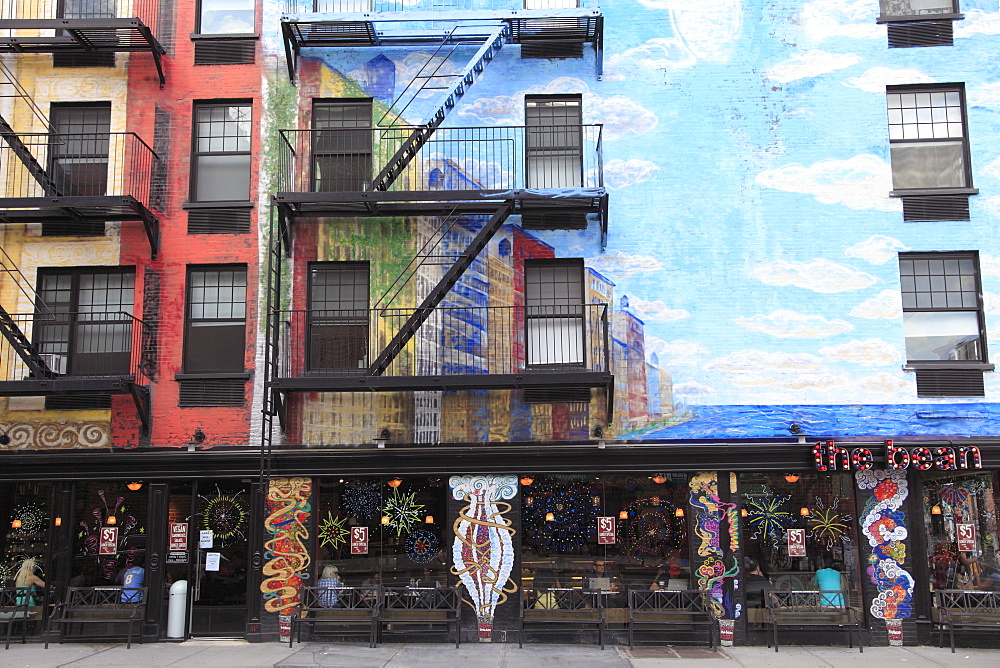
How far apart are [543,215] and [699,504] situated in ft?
18.7

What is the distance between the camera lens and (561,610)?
44.0 feet

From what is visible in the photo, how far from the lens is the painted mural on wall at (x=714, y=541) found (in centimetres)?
1345

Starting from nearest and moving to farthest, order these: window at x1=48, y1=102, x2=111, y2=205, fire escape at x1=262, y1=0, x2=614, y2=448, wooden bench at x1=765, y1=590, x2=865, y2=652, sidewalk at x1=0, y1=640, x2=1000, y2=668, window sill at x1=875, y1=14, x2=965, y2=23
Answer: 1. sidewalk at x1=0, y1=640, x2=1000, y2=668
2. wooden bench at x1=765, y1=590, x2=865, y2=652
3. fire escape at x1=262, y1=0, x2=614, y2=448
4. window sill at x1=875, y1=14, x2=965, y2=23
5. window at x1=48, y1=102, x2=111, y2=205

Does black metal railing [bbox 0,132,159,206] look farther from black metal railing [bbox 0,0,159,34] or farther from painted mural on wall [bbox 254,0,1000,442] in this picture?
painted mural on wall [bbox 254,0,1000,442]

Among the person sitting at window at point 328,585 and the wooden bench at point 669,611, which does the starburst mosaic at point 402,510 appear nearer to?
the person sitting at window at point 328,585

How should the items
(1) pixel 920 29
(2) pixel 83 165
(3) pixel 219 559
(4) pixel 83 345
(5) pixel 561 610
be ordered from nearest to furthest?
(5) pixel 561 610
(3) pixel 219 559
(4) pixel 83 345
(1) pixel 920 29
(2) pixel 83 165

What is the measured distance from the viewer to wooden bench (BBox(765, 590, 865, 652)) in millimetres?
13328

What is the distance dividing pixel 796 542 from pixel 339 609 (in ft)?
25.5

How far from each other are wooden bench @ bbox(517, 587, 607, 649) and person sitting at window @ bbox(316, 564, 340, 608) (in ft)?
10.4

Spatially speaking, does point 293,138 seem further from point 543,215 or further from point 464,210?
point 543,215

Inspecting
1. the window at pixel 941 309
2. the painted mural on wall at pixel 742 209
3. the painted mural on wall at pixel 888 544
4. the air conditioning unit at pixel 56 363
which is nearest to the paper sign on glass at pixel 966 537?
the painted mural on wall at pixel 888 544

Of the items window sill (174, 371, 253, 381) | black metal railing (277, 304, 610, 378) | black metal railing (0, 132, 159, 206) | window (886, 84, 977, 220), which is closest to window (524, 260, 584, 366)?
black metal railing (277, 304, 610, 378)

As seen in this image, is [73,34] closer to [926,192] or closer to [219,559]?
[219,559]

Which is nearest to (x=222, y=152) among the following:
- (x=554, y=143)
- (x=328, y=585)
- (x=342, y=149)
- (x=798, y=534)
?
(x=342, y=149)
